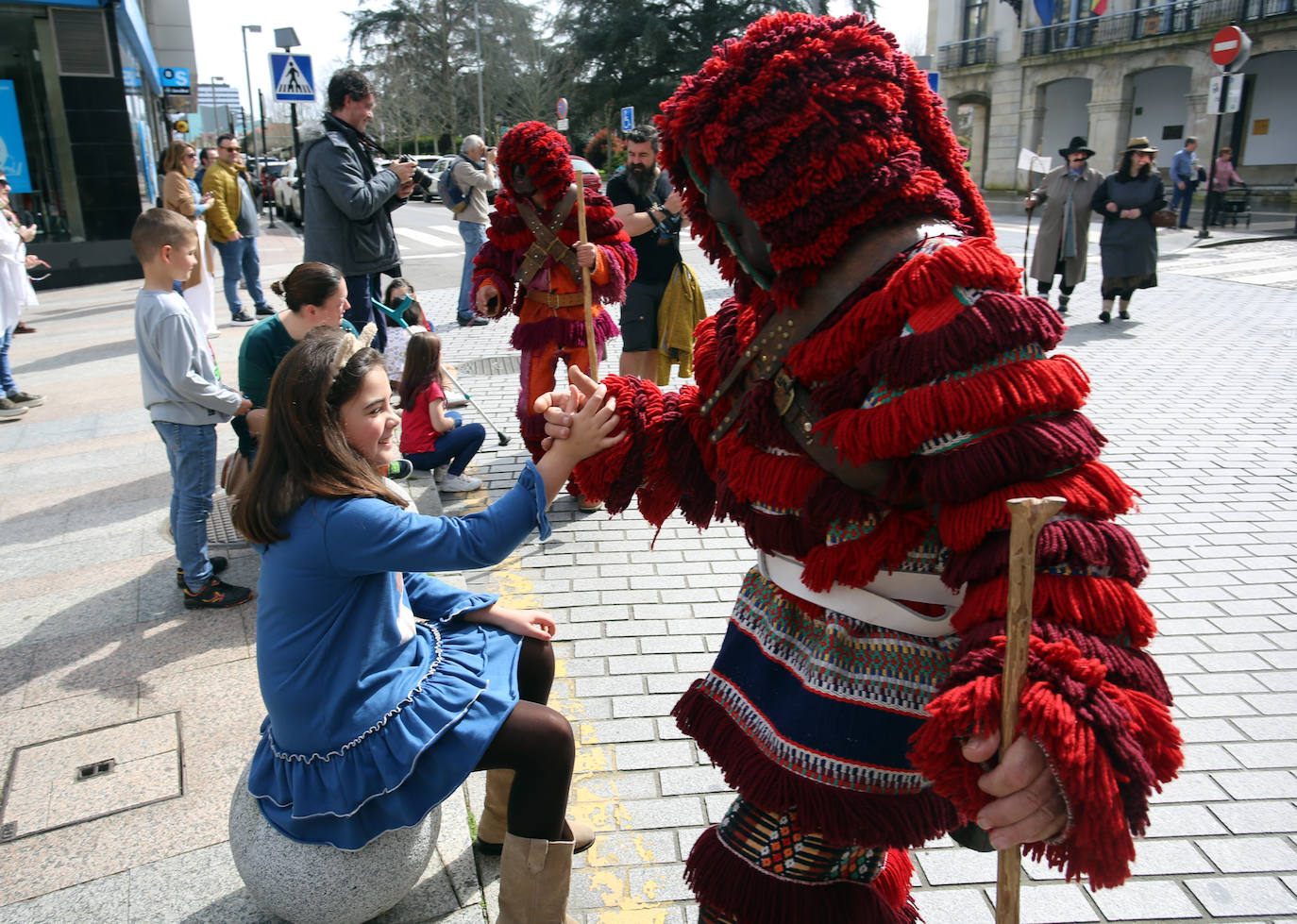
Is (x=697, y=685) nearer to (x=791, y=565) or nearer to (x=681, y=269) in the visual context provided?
(x=791, y=565)

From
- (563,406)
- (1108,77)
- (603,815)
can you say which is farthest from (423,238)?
(1108,77)

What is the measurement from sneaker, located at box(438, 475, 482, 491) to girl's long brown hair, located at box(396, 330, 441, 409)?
52 cm

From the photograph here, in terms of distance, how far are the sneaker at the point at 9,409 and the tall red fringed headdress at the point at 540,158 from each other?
504 cm

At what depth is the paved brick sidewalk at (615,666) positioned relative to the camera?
2.60 m

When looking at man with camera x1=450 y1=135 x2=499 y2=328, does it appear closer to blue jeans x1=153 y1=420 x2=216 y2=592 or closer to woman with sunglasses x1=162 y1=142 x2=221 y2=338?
woman with sunglasses x1=162 y1=142 x2=221 y2=338

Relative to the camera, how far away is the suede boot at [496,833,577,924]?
229cm

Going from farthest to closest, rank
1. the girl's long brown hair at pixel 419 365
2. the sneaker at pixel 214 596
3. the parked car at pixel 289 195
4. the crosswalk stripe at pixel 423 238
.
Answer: the parked car at pixel 289 195
the crosswalk stripe at pixel 423 238
the girl's long brown hair at pixel 419 365
the sneaker at pixel 214 596

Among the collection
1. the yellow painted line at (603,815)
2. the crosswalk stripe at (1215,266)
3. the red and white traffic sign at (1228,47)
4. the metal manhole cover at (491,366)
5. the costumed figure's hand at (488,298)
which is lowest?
the yellow painted line at (603,815)

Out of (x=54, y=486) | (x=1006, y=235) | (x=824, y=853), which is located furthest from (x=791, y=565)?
(x=1006, y=235)

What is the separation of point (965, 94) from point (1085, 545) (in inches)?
1638

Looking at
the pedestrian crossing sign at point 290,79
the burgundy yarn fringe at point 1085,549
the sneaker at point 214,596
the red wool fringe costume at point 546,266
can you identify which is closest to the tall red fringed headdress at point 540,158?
the red wool fringe costume at point 546,266

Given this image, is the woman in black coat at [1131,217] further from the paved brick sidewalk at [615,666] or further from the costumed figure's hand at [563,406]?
the costumed figure's hand at [563,406]

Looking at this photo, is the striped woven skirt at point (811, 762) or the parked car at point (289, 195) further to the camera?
the parked car at point (289, 195)

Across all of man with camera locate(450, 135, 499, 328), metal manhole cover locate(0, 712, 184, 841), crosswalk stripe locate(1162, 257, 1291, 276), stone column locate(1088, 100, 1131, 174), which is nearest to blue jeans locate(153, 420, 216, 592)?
metal manhole cover locate(0, 712, 184, 841)
